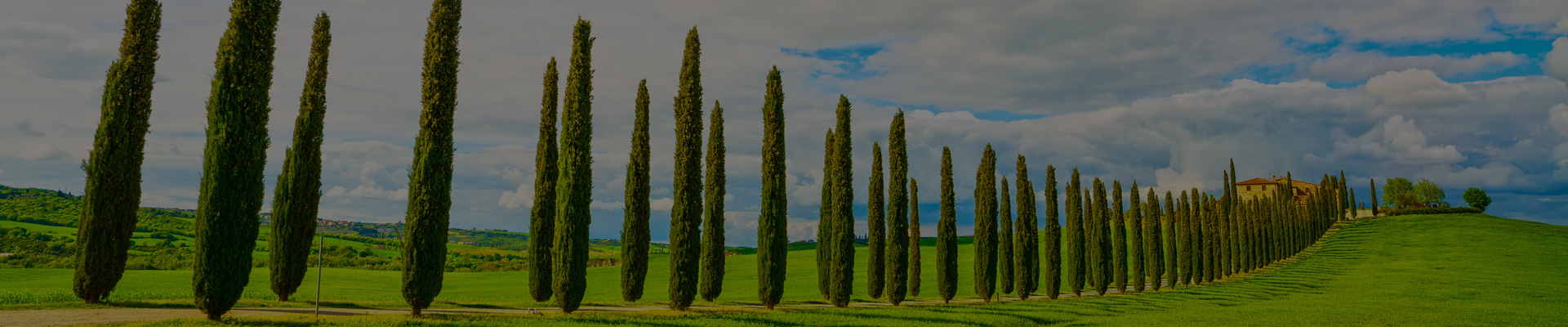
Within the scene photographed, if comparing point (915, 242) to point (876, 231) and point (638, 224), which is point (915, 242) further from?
point (638, 224)

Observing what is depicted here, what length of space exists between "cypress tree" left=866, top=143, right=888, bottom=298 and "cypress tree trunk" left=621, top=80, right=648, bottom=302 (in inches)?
241

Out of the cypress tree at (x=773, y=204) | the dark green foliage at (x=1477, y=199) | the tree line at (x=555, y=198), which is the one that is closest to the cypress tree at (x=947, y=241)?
the tree line at (x=555, y=198)

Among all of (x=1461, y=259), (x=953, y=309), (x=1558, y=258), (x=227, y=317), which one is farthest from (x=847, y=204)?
(x=1558, y=258)

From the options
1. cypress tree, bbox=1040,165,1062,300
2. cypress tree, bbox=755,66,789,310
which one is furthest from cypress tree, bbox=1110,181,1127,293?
cypress tree, bbox=755,66,789,310

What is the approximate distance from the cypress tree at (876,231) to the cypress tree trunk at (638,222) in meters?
6.11

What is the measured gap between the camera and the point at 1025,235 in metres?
37.8

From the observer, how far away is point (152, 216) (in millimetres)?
73812

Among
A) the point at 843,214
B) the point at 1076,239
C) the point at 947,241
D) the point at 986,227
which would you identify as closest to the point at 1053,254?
the point at 1076,239

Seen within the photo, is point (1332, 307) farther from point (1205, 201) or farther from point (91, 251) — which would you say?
point (91, 251)

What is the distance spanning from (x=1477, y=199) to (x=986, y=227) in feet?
484

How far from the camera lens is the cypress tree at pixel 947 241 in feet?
110

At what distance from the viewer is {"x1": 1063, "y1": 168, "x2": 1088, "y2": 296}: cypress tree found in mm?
40406

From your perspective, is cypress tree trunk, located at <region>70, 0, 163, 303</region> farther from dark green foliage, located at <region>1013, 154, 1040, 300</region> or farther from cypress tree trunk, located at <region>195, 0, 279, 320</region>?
dark green foliage, located at <region>1013, 154, 1040, 300</region>

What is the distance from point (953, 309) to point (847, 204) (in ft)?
20.0
